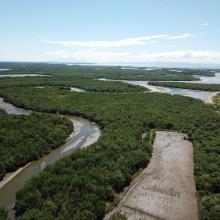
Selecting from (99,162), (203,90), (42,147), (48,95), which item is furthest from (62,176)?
(203,90)

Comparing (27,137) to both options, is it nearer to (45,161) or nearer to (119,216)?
(45,161)

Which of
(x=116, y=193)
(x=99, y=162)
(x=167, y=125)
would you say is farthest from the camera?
(x=167, y=125)

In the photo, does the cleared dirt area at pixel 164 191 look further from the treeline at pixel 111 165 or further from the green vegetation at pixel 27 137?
the green vegetation at pixel 27 137

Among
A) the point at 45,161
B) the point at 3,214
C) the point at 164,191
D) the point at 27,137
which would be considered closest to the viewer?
the point at 3,214

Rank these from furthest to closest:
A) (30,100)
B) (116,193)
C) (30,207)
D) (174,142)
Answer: (30,100)
(174,142)
(116,193)
(30,207)

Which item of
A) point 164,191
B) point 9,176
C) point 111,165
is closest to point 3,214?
point 9,176

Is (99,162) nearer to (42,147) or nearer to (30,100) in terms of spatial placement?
(42,147)
